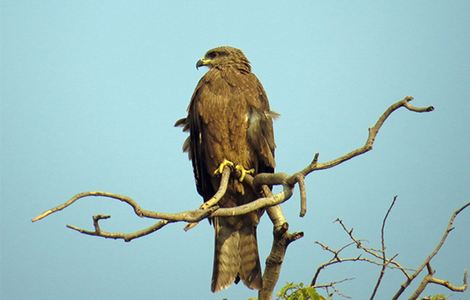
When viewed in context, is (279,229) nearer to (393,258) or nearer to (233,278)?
(393,258)

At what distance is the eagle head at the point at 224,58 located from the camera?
21.9 ft

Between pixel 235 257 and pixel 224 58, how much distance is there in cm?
210

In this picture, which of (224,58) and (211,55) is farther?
(211,55)

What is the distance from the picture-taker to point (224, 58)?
674 centimetres

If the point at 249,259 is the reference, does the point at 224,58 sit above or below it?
above

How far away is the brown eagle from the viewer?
5.96 metres

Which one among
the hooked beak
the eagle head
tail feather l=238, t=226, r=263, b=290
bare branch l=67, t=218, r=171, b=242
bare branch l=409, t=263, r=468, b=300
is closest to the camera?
bare branch l=67, t=218, r=171, b=242

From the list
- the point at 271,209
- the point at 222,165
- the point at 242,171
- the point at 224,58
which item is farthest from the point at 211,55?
the point at 271,209

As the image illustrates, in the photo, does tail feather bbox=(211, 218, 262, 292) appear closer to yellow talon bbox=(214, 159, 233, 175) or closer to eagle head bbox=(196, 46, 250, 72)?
yellow talon bbox=(214, 159, 233, 175)

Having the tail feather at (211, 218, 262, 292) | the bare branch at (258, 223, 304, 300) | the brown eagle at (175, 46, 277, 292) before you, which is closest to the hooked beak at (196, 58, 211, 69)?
the brown eagle at (175, 46, 277, 292)

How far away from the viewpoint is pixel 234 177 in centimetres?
596

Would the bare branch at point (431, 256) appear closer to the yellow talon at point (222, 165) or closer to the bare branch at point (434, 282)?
the bare branch at point (434, 282)

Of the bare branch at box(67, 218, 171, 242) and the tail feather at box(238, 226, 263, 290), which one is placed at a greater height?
the tail feather at box(238, 226, 263, 290)

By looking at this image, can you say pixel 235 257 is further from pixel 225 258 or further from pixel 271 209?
pixel 271 209
